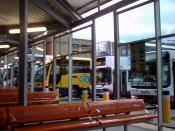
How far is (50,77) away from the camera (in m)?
20.2

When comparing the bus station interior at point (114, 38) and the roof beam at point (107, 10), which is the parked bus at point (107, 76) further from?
the roof beam at point (107, 10)

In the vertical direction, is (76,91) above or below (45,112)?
below

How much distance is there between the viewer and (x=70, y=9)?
10.8m

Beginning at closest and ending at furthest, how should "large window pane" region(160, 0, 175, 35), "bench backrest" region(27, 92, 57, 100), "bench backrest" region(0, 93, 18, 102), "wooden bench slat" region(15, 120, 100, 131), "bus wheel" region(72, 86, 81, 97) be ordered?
"wooden bench slat" region(15, 120, 100, 131) < "large window pane" region(160, 0, 175, 35) < "bench backrest" region(0, 93, 18, 102) < "bench backrest" region(27, 92, 57, 100) < "bus wheel" region(72, 86, 81, 97)

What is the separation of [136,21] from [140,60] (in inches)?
51.6

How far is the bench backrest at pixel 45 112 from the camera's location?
16.6 ft

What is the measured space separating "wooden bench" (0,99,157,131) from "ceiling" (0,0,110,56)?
4.31m

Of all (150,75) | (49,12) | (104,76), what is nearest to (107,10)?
(49,12)

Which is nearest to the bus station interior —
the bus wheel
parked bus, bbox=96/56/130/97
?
parked bus, bbox=96/56/130/97

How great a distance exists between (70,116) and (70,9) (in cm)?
585

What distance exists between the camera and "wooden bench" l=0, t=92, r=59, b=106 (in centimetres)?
974

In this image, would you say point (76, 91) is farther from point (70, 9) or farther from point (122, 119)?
point (122, 119)

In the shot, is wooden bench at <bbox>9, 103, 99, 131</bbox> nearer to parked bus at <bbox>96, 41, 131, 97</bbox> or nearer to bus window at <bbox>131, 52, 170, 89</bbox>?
bus window at <bbox>131, 52, 170, 89</bbox>

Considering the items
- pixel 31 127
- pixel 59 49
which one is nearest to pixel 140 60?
pixel 31 127
